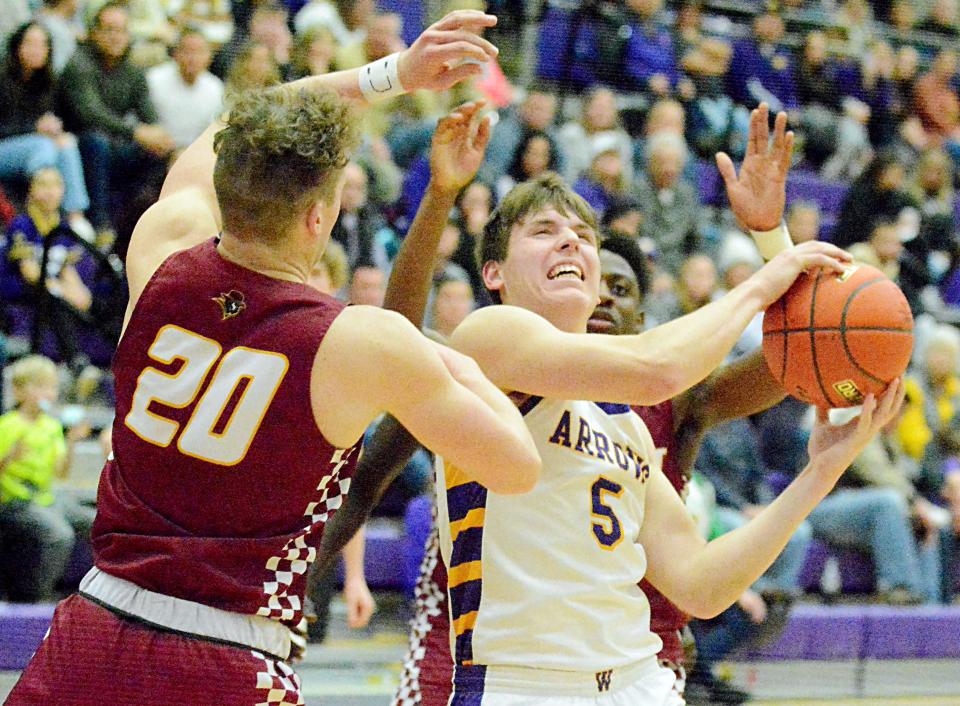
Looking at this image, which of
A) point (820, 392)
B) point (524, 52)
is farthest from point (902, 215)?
point (820, 392)

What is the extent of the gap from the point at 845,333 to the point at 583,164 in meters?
6.25

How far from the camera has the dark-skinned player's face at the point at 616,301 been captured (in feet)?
12.3

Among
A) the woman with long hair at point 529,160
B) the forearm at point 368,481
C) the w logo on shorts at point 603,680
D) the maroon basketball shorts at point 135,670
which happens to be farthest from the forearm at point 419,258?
the woman with long hair at point 529,160

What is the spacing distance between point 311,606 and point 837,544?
4.52 meters

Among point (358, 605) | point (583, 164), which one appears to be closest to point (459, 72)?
point (358, 605)

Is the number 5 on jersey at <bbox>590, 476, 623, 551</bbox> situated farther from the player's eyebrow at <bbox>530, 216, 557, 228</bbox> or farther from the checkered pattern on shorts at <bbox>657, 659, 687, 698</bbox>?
the checkered pattern on shorts at <bbox>657, 659, 687, 698</bbox>

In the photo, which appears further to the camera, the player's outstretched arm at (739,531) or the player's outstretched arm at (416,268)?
the player's outstretched arm at (416,268)

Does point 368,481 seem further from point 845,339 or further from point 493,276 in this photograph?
point 845,339

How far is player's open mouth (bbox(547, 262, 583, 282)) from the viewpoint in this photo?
300 cm

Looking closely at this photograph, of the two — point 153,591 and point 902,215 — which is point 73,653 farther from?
point 902,215

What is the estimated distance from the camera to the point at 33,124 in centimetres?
714

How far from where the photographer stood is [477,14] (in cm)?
298

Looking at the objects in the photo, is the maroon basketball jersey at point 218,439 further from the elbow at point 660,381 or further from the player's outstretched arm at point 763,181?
the player's outstretched arm at point 763,181

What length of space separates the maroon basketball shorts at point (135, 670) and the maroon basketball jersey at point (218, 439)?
0.08 meters
